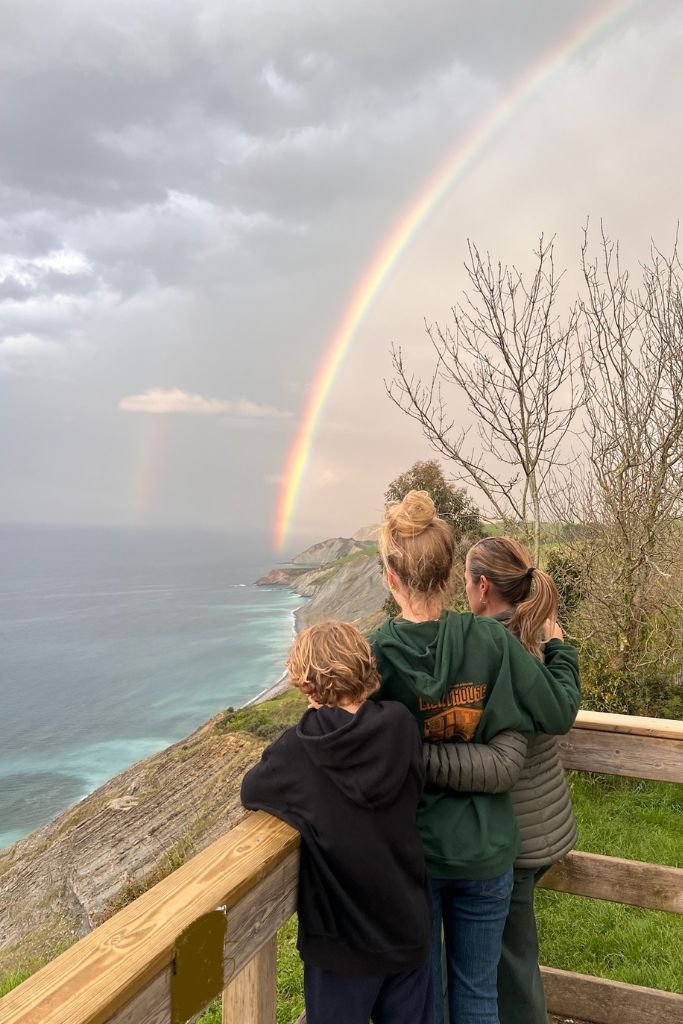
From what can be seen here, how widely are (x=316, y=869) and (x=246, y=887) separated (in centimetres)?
24

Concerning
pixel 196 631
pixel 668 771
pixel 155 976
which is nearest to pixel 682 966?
pixel 668 771

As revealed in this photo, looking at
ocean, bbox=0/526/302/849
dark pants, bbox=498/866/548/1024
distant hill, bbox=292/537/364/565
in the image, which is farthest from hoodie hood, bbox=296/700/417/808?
distant hill, bbox=292/537/364/565

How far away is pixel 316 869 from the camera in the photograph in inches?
59.8

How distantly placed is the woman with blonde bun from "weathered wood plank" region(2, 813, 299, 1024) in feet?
1.64

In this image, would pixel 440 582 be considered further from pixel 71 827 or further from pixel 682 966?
pixel 71 827

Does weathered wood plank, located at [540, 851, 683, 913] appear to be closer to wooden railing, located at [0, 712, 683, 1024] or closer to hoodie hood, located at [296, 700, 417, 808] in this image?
wooden railing, located at [0, 712, 683, 1024]

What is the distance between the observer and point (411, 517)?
188 centimetres

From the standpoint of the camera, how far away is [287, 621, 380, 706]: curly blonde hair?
1.60 meters

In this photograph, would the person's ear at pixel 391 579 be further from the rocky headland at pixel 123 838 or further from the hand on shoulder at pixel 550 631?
the rocky headland at pixel 123 838

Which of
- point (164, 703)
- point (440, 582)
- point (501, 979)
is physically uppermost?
point (440, 582)

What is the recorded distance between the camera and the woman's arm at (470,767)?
1773 mm

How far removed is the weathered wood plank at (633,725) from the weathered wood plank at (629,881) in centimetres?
48

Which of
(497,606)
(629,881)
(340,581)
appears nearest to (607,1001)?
(629,881)

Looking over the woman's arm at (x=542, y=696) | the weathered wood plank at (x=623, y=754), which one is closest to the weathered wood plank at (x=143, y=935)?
the woman's arm at (x=542, y=696)
